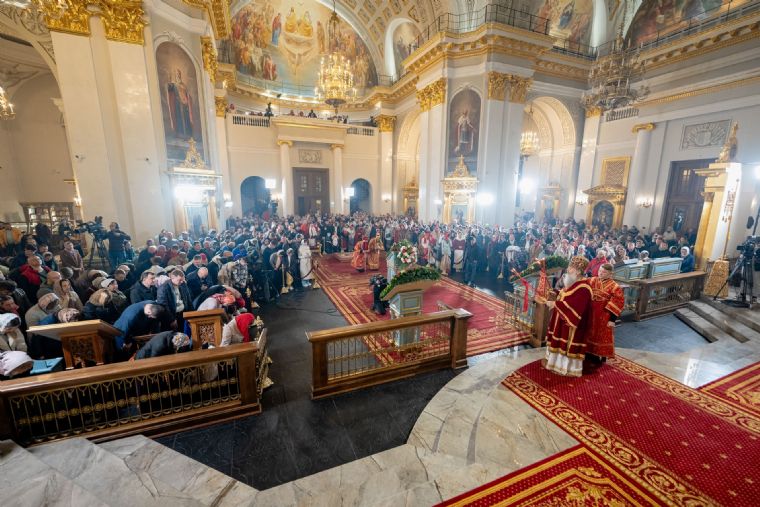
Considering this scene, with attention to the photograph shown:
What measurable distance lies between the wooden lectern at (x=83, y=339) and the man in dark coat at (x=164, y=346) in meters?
0.42

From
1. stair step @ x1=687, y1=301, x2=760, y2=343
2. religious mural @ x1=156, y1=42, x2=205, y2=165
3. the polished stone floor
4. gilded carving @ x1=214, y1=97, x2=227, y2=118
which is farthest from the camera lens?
gilded carving @ x1=214, y1=97, x2=227, y2=118

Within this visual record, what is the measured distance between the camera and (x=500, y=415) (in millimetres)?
3703

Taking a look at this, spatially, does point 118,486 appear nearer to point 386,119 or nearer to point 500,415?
point 500,415

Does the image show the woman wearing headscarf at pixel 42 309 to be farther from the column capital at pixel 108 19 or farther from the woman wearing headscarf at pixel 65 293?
the column capital at pixel 108 19

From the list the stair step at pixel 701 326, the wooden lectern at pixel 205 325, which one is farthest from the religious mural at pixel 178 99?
the stair step at pixel 701 326

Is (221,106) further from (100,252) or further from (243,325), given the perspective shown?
(243,325)

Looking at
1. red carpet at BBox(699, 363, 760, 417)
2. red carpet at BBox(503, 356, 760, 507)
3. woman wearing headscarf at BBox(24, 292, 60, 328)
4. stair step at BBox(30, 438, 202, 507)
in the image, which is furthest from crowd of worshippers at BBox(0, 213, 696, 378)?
red carpet at BBox(503, 356, 760, 507)

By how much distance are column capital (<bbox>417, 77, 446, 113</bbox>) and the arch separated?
4.60m

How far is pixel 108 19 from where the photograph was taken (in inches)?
342

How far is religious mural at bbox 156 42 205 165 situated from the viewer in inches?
391

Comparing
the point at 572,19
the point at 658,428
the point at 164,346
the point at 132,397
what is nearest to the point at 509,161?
the point at 572,19

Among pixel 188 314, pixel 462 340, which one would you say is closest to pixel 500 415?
pixel 462 340

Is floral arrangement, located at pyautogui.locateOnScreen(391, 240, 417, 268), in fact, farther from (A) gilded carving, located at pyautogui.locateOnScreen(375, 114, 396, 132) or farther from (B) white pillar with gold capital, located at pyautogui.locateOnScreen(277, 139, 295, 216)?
(A) gilded carving, located at pyautogui.locateOnScreen(375, 114, 396, 132)

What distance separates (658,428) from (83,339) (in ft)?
21.4
